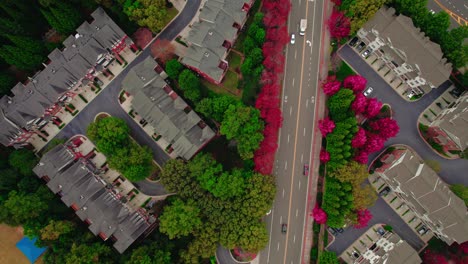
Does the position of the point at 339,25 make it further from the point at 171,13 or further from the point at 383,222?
the point at 383,222

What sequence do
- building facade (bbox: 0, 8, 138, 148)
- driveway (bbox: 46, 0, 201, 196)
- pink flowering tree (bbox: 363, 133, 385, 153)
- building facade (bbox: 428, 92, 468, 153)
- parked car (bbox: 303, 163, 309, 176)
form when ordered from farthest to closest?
1. driveway (bbox: 46, 0, 201, 196)
2. parked car (bbox: 303, 163, 309, 176)
3. building facade (bbox: 0, 8, 138, 148)
4. pink flowering tree (bbox: 363, 133, 385, 153)
5. building facade (bbox: 428, 92, 468, 153)

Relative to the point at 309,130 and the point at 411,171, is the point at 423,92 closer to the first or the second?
the point at 411,171

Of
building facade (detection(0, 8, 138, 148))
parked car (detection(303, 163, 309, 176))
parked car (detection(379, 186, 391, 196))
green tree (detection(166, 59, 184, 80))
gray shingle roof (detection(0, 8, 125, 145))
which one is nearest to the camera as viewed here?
building facade (detection(0, 8, 138, 148))

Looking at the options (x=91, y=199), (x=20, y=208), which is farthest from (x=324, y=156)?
(x=20, y=208)

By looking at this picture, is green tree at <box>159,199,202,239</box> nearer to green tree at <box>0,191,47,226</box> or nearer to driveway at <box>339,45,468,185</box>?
green tree at <box>0,191,47,226</box>

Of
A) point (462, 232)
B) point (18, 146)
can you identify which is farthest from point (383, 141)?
point (18, 146)

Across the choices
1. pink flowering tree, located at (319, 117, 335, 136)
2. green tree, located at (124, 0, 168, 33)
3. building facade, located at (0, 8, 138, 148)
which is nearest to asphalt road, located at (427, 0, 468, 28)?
pink flowering tree, located at (319, 117, 335, 136)

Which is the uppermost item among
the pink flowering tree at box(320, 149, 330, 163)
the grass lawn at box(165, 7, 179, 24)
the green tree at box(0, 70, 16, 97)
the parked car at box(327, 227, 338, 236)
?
the grass lawn at box(165, 7, 179, 24)
